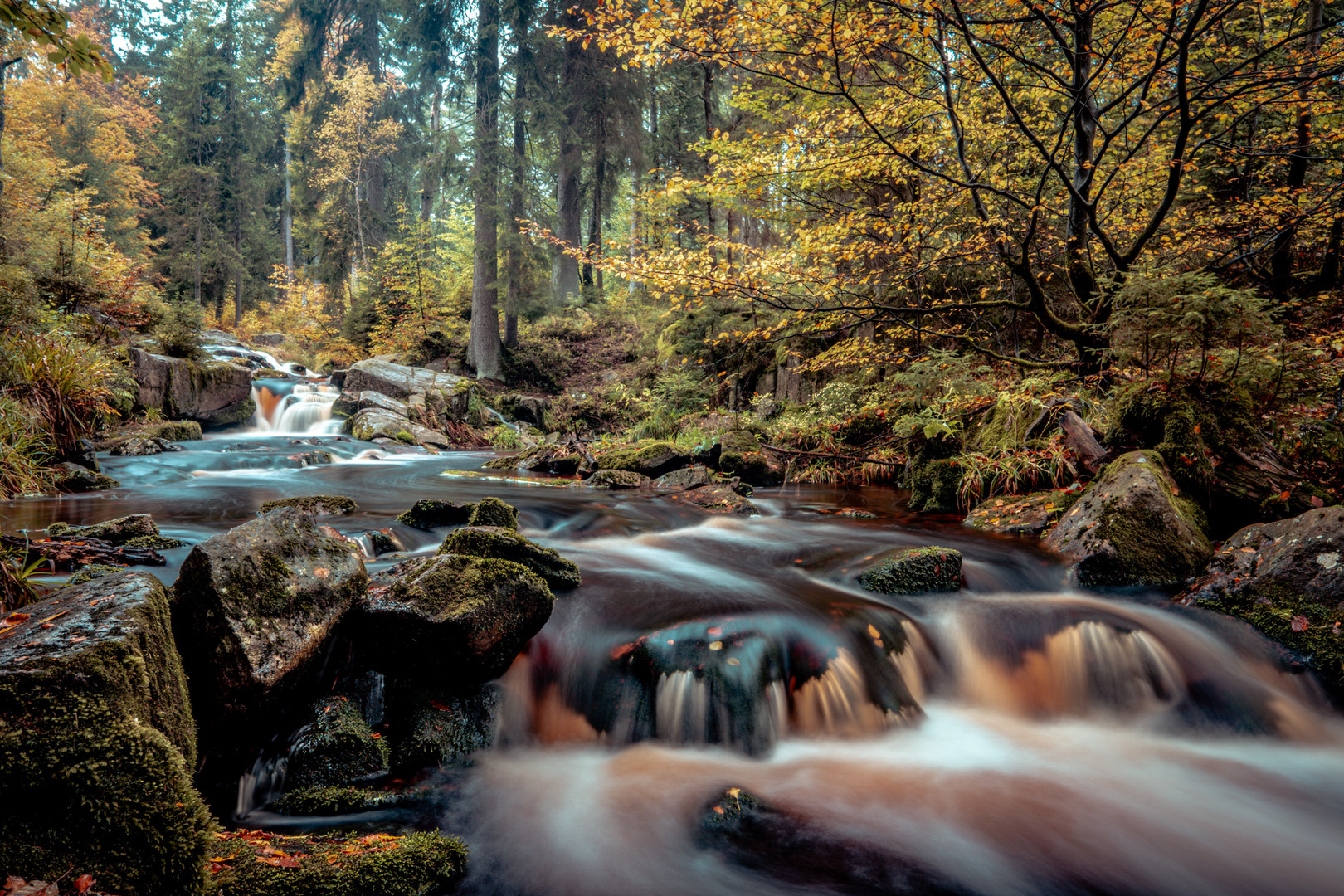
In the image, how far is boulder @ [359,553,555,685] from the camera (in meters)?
3.09

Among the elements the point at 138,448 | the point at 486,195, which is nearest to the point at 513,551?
the point at 138,448

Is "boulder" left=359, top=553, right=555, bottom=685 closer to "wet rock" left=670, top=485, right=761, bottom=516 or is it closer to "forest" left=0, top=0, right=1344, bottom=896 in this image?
"forest" left=0, top=0, right=1344, bottom=896

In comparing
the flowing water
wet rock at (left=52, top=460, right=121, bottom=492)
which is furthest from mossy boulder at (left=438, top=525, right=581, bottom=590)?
wet rock at (left=52, top=460, right=121, bottom=492)

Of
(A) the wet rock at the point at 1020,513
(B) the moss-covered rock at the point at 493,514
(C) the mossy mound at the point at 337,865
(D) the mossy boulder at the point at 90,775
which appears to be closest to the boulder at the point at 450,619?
(C) the mossy mound at the point at 337,865

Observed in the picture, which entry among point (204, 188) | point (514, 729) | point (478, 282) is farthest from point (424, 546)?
point (204, 188)

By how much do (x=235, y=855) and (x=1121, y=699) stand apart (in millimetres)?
4591

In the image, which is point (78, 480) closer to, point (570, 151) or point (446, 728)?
point (446, 728)

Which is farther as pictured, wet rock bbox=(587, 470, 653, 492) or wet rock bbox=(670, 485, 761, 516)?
wet rock bbox=(587, 470, 653, 492)

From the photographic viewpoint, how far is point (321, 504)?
6.31 metres

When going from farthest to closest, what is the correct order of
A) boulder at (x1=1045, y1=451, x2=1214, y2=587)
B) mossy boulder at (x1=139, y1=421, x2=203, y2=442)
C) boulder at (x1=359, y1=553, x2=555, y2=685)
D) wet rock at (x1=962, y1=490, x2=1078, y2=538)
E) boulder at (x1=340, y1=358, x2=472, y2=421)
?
boulder at (x1=340, y1=358, x2=472, y2=421)
mossy boulder at (x1=139, y1=421, x2=203, y2=442)
wet rock at (x1=962, y1=490, x2=1078, y2=538)
boulder at (x1=1045, y1=451, x2=1214, y2=587)
boulder at (x1=359, y1=553, x2=555, y2=685)

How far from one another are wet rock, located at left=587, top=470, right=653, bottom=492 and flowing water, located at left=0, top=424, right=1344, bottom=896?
169 inches

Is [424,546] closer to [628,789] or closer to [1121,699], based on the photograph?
→ [628,789]

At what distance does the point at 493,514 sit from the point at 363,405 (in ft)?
38.5

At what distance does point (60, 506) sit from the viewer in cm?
612
